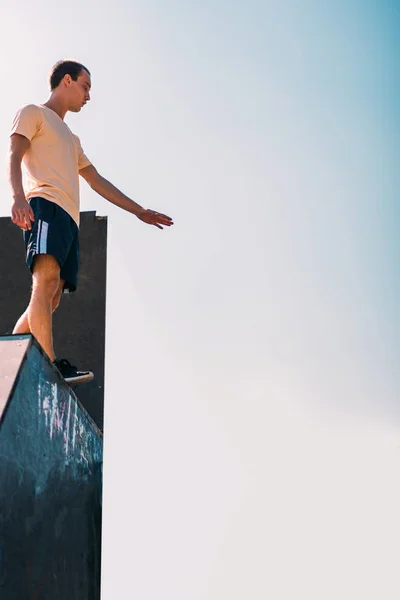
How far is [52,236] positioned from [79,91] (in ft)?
3.06

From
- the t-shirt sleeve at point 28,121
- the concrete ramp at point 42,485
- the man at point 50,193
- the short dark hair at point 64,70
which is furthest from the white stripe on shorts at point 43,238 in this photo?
the short dark hair at point 64,70

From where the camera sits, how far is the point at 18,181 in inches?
116

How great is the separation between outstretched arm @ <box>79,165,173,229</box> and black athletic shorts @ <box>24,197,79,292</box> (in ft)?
1.73

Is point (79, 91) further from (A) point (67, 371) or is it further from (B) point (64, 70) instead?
(A) point (67, 371)

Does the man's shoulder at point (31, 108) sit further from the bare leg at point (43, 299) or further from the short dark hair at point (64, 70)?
the bare leg at point (43, 299)

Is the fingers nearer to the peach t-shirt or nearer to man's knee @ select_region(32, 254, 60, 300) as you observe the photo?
the peach t-shirt

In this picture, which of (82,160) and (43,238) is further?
(82,160)

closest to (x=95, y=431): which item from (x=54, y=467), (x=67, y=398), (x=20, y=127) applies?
(x=67, y=398)

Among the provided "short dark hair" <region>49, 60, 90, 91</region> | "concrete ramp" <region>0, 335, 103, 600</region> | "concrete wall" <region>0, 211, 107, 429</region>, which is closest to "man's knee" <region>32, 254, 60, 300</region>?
"concrete ramp" <region>0, 335, 103, 600</region>

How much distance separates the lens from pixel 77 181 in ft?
11.1

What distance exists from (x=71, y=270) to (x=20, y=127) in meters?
0.72

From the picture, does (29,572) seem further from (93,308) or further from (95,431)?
(93,308)

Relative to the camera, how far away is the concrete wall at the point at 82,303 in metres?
4.29

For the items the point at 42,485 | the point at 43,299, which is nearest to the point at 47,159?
the point at 43,299
